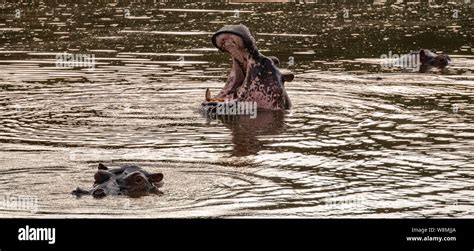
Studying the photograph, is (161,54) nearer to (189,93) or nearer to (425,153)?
(189,93)

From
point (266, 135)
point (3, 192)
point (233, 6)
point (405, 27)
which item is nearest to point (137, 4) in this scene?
point (233, 6)

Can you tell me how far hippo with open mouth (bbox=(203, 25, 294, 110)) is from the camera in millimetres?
17312

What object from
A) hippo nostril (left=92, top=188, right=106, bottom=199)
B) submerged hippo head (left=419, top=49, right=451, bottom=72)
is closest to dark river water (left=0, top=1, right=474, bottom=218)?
hippo nostril (left=92, top=188, right=106, bottom=199)

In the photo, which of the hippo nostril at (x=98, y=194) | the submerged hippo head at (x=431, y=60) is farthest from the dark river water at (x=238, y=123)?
the submerged hippo head at (x=431, y=60)

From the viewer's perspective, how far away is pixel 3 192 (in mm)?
12555

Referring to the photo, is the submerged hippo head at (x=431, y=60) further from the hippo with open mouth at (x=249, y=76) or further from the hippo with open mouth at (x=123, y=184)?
the hippo with open mouth at (x=123, y=184)

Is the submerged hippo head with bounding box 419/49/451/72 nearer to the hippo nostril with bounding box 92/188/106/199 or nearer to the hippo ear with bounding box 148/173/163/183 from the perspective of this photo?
the hippo ear with bounding box 148/173/163/183

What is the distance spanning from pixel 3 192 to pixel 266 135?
422 cm

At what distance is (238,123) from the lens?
16.8m

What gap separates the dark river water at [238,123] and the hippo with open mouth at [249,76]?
27cm

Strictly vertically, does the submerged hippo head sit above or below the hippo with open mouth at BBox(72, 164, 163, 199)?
above

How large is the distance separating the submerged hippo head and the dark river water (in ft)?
0.71
